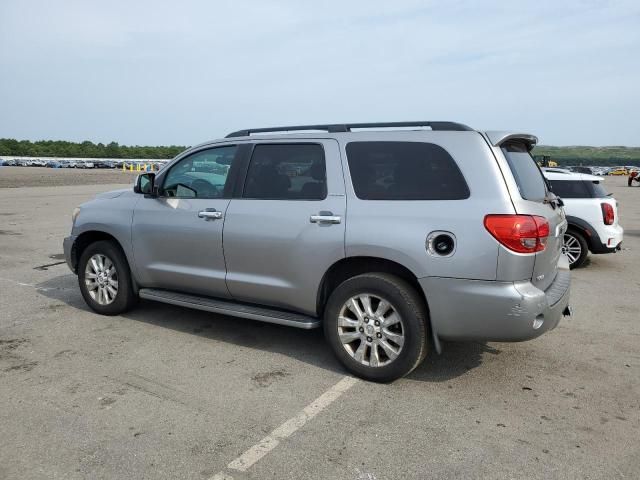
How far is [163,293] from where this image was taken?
5.31 m

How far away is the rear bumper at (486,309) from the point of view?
371cm

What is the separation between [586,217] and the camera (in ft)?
28.8

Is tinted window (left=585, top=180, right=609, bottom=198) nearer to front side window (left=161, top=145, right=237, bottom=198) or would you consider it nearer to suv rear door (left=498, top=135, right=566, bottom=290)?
suv rear door (left=498, top=135, right=566, bottom=290)

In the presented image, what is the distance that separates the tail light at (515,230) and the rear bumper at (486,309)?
0.26 m

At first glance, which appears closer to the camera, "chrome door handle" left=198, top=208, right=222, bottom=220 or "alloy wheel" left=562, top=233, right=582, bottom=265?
"chrome door handle" left=198, top=208, right=222, bottom=220

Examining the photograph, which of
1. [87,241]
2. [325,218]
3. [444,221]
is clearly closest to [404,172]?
[444,221]

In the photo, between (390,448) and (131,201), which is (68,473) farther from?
(131,201)

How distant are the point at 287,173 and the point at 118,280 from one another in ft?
7.34

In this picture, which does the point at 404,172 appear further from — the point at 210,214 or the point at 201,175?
the point at 201,175

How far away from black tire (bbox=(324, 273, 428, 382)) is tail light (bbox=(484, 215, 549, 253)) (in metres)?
0.73

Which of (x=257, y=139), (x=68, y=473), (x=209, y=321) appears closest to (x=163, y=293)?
(x=209, y=321)

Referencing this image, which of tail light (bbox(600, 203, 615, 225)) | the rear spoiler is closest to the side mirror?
the rear spoiler

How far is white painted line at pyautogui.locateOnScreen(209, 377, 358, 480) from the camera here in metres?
3.06

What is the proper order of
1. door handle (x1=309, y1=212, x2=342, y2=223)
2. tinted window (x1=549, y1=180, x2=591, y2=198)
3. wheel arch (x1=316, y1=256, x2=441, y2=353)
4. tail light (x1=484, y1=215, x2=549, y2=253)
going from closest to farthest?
tail light (x1=484, y1=215, x2=549, y2=253) < wheel arch (x1=316, y1=256, x2=441, y2=353) < door handle (x1=309, y1=212, x2=342, y2=223) < tinted window (x1=549, y1=180, x2=591, y2=198)
